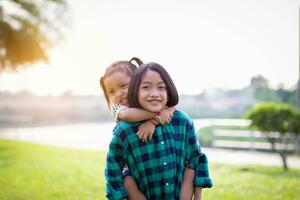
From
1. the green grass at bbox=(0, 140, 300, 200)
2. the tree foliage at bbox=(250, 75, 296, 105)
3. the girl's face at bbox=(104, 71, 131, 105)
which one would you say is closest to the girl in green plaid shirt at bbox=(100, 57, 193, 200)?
the girl's face at bbox=(104, 71, 131, 105)

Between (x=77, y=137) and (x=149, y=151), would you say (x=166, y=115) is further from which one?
(x=77, y=137)

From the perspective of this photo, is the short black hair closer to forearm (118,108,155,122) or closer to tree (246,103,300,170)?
forearm (118,108,155,122)

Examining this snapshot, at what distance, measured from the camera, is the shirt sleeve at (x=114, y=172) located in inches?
64.3

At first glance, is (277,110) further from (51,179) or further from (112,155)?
(112,155)

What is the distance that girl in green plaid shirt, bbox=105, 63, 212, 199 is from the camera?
1648 millimetres

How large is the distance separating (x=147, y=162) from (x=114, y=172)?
14 centimetres

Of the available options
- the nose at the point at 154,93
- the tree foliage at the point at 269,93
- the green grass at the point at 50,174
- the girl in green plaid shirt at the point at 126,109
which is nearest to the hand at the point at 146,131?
the girl in green plaid shirt at the point at 126,109

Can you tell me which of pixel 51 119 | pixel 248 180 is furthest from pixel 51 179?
pixel 51 119

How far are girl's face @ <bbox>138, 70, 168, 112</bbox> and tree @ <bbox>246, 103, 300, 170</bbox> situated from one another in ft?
19.1

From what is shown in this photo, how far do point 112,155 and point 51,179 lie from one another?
500 cm

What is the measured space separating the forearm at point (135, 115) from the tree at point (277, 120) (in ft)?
19.1

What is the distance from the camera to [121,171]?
1701 millimetres

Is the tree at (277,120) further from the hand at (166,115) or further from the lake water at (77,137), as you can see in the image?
the hand at (166,115)

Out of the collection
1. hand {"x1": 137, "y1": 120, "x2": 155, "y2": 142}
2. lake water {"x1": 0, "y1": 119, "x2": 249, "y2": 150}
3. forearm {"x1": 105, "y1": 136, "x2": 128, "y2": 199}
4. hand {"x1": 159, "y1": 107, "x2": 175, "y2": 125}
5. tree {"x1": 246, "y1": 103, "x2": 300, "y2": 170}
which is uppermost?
hand {"x1": 159, "y1": 107, "x2": 175, "y2": 125}
